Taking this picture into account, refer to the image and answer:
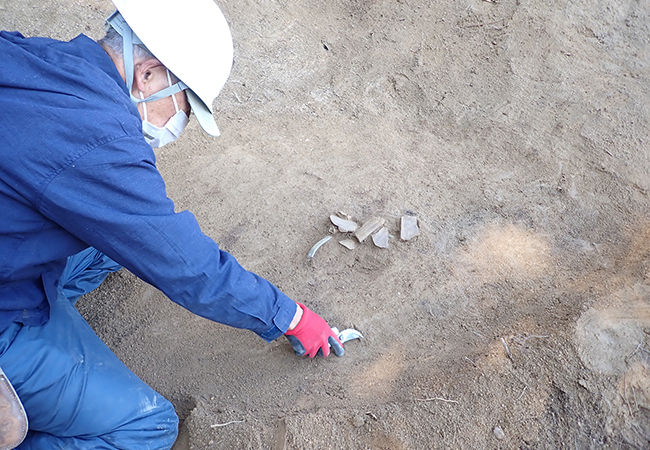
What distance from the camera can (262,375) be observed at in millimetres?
2641

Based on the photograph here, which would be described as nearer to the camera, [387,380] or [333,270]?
[387,380]

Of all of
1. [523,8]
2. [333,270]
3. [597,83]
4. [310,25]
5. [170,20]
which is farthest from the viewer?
[310,25]

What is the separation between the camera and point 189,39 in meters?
2.04

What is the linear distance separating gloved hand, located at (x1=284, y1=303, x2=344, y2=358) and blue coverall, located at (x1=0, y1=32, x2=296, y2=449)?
130 millimetres

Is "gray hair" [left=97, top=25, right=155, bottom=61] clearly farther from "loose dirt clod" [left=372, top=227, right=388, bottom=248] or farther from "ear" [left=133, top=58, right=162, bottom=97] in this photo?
"loose dirt clod" [left=372, top=227, right=388, bottom=248]

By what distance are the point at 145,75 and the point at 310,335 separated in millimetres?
1308

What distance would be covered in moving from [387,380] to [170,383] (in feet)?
3.66

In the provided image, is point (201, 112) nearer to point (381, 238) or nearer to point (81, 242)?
point (81, 242)

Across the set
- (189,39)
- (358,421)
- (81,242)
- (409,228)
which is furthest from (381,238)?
(81,242)

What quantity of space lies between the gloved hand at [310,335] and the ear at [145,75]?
3.67 feet

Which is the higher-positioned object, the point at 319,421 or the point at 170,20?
the point at 170,20

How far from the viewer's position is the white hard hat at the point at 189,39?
1.96 metres

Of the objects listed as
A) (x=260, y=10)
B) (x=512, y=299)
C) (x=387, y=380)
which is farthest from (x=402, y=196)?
(x=260, y=10)

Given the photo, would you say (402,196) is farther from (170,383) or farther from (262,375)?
(170,383)
